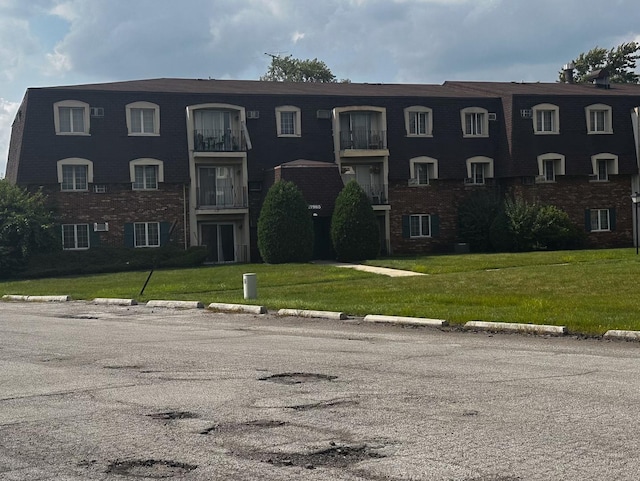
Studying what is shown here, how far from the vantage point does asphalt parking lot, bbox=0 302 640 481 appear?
7.57m

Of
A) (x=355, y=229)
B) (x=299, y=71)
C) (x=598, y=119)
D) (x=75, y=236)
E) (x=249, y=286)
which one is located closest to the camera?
(x=249, y=286)

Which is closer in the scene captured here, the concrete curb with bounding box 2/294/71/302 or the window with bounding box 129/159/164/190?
the concrete curb with bounding box 2/294/71/302

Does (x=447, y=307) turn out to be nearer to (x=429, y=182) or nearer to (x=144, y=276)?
(x=144, y=276)

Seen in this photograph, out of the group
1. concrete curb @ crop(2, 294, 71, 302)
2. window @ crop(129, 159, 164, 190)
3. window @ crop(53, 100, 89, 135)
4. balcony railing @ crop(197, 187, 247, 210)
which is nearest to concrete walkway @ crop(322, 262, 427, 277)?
balcony railing @ crop(197, 187, 247, 210)

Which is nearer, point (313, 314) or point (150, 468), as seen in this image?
point (150, 468)

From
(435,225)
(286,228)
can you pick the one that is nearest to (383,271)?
(286,228)

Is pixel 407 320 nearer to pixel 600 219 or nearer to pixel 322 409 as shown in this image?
pixel 322 409

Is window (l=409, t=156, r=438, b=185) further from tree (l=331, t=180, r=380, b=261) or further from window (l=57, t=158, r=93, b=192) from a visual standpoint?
window (l=57, t=158, r=93, b=192)

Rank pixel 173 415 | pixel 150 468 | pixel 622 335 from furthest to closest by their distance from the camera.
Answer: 1. pixel 622 335
2. pixel 173 415
3. pixel 150 468

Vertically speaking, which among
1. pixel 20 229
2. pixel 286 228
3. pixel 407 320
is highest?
pixel 20 229

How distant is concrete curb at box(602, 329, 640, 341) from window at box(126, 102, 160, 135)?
3698 cm

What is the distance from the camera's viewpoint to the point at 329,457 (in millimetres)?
7848

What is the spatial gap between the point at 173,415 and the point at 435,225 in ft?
149

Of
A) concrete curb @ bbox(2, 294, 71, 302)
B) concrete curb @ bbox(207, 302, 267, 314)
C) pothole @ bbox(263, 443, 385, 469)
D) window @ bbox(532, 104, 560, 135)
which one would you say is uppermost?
window @ bbox(532, 104, 560, 135)
